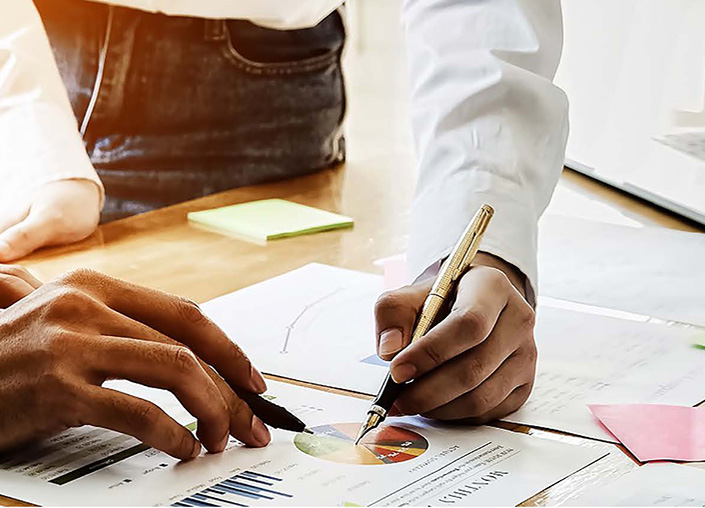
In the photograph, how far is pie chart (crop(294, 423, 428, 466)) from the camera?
0.72 m

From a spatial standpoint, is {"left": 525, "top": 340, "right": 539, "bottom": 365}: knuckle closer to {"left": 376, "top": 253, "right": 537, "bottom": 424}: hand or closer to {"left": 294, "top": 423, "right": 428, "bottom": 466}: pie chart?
{"left": 376, "top": 253, "right": 537, "bottom": 424}: hand

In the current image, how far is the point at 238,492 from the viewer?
66cm

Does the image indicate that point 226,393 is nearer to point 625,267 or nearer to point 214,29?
point 625,267

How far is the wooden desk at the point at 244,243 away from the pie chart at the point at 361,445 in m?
0.35

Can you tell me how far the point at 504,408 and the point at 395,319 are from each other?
0.10 meters

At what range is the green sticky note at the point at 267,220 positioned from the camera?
1.30 metres

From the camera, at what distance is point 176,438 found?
69 centimetres

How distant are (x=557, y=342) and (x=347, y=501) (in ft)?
1.23

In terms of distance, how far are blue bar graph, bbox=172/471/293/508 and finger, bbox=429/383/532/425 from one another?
15 cm

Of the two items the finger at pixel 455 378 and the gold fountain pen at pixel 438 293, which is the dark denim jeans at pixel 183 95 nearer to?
the gold fountain pen at pixel 438 293

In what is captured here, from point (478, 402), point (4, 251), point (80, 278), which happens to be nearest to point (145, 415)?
point (80, 278)

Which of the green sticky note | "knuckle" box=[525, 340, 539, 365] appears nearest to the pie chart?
"knuckle" box=[525, 340, 539, 365]

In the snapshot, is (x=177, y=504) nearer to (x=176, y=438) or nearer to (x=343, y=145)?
(x=176, y=438)

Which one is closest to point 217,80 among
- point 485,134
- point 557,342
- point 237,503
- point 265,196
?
point 265,196
